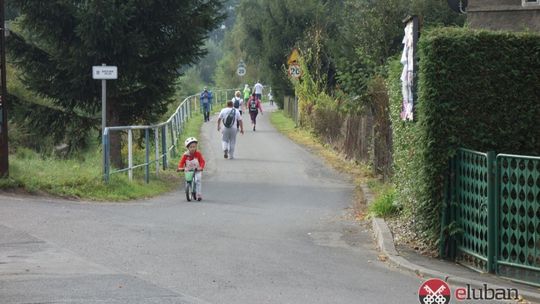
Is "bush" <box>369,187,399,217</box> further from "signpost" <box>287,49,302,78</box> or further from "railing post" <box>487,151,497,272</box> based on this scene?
"signpost" <box>287,49,302,78</box>

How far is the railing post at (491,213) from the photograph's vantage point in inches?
371

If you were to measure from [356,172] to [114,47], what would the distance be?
7.04m

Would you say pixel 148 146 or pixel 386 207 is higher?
pixel 148 146

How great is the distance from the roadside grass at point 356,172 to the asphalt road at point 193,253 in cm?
35

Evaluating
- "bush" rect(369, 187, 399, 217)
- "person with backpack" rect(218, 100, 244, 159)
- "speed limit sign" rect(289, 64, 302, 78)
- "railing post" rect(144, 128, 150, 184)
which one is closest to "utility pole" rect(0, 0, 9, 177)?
"railing post" rect(144, 128, 150, 184)

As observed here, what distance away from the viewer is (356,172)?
872 inches

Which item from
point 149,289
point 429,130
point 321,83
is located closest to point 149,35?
point 429,130

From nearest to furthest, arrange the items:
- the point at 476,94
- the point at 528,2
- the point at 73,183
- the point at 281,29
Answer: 1. the point at 476,94
2. the point at 73,183
3. the point at 528,2
4. the point at 281,29

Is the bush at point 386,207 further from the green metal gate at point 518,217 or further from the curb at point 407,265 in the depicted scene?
the green metal gate at point 518,217

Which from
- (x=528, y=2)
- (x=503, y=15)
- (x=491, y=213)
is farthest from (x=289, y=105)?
(x=491, y=213)

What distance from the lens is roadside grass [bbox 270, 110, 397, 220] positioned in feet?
44.3

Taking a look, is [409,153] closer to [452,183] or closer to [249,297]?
[452,183]

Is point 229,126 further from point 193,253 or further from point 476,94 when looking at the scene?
point 476,94

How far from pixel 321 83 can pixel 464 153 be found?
27.2 meters
